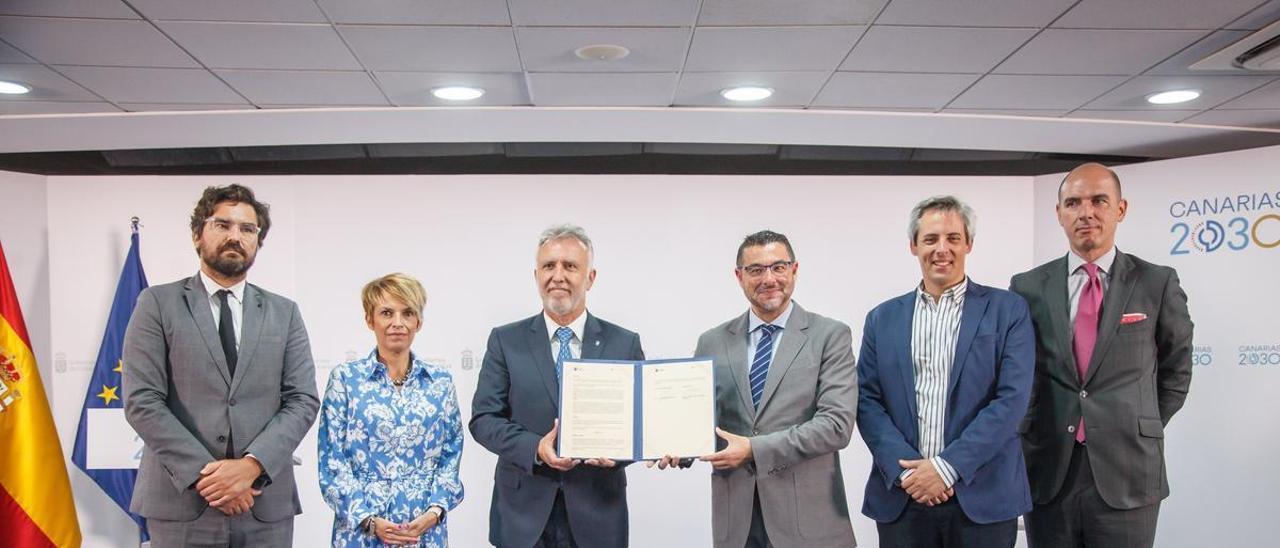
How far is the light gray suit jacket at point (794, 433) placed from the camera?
9.37 ft

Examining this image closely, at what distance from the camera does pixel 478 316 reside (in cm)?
531

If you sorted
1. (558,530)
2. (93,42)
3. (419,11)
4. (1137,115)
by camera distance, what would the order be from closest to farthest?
(558,530)
(419,11)
(93,42)
(1137,115)

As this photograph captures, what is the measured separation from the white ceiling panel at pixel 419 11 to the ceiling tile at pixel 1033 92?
2528 millimetres

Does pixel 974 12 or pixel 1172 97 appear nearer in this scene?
pixel 974 12

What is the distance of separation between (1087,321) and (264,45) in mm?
3604

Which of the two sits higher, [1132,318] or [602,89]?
[602,89]

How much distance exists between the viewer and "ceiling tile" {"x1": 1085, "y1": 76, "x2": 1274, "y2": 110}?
13.8 feet

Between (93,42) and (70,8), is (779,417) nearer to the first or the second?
(70,8)

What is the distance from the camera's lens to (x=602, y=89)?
4367 millimetres

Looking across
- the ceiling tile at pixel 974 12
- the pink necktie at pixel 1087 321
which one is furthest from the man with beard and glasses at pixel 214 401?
the pink necktie at pixel 1087 321

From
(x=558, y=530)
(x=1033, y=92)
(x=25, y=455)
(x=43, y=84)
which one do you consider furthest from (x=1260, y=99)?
(x=25, y=455)

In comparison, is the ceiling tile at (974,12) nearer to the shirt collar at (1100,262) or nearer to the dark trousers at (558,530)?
the shirt collar at (1100,262)

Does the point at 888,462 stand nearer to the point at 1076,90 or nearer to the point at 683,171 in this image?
the point at 1076,90

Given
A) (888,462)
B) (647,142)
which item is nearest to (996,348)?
(888,462)
